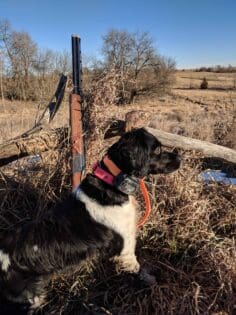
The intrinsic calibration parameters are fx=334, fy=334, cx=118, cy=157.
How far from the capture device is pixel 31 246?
2.79m

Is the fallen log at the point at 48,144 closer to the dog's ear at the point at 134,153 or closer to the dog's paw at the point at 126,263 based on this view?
the dog's ear at the point at 134,153

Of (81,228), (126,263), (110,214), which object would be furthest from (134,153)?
(126,263)

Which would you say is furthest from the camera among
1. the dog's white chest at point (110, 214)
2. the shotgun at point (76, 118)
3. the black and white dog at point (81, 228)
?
the shotgun at point (76, 118)

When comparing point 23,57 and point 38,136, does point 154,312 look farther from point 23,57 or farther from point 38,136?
point 23,57

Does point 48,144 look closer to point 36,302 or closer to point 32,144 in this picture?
point 32,144

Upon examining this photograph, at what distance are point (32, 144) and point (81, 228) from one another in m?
1.62

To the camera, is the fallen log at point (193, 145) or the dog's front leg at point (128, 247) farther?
the fallen log at point (193, 145)

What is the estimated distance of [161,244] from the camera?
3771mm

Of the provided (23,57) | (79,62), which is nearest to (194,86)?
(23,57)

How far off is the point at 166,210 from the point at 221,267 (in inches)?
41.0

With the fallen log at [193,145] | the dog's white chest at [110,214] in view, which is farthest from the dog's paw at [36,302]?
the fallen log at [193,145]

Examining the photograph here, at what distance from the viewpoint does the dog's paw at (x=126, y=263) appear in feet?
10.2

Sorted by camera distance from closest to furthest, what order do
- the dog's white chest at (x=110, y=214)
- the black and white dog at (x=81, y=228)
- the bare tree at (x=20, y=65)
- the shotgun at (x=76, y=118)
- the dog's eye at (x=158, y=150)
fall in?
1. the black and white dog at (x=81, y=228)
2. the dog's white chest at (x=110, y=214)
3. the dog's eye at (x=158, y=150)
4. the shotgun at (x=76, y=118)
5. the bare tree at (x=20, y=65)

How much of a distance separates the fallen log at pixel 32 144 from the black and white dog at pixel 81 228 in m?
1.36
